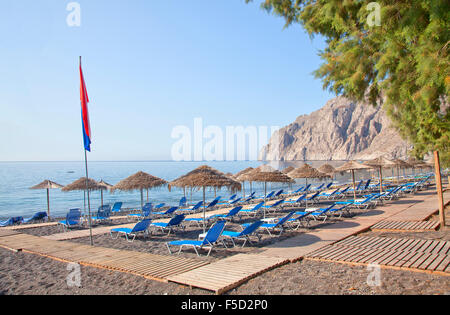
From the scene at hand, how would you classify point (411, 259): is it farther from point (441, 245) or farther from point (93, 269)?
point (93, 269)

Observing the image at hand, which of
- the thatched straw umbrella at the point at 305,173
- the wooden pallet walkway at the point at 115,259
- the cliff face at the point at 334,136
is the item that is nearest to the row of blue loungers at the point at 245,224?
the wooden pallet walkway at the point at 115,259

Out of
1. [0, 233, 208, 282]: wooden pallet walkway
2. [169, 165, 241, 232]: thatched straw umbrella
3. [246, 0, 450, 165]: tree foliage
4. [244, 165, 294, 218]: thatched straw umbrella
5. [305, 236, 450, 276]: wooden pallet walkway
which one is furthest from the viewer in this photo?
[244, 165, 294, 218]: thatched straw umbrella

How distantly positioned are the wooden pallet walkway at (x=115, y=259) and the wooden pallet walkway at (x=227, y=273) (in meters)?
0.26

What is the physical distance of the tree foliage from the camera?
10.7 feet

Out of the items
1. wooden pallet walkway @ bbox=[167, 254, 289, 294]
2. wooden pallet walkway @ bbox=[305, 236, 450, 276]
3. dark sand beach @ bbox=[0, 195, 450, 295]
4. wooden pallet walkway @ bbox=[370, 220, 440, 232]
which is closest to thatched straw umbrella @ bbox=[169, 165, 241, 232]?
dark sand beach @ bbox=[0, 195, 450, 295]

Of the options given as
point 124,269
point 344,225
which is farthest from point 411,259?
point 124,269

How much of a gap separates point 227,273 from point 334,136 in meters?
152

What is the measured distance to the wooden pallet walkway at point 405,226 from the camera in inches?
283

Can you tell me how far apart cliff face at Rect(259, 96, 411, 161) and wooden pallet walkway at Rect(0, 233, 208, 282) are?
109 meters

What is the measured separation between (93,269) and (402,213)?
8.82 m

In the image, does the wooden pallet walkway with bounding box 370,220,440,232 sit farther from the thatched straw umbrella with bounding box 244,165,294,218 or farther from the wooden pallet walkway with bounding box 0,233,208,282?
the wooden pallet walkway with bounding box 0,233,208,282

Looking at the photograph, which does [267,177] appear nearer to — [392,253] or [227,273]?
[392,253]

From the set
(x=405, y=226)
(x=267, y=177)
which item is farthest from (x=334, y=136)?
(x=405, y=226)

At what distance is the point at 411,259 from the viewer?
4738mm
